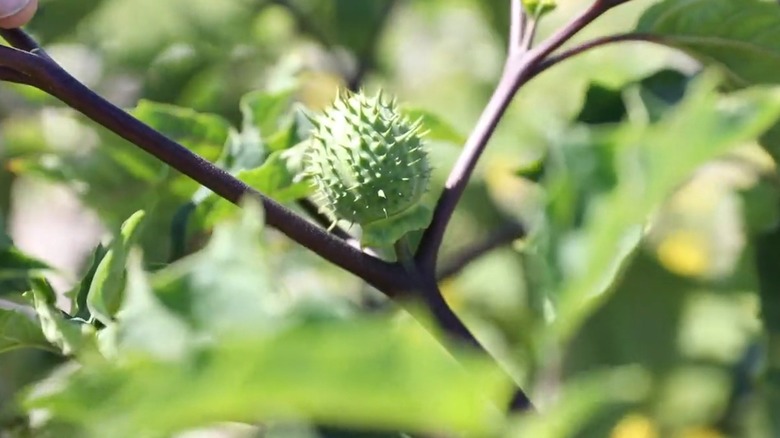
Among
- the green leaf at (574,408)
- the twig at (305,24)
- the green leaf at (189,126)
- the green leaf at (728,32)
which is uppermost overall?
the twig at (305,24)

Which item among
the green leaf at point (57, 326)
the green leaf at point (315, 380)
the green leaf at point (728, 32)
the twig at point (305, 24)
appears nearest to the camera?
the green leaf at point (315, 380)

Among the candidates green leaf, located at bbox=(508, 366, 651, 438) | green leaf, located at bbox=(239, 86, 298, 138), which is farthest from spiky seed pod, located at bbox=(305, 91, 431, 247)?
green leaf, located at bbox=(508, 366, 651, 438)

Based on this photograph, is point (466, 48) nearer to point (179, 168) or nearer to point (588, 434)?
point (179, 168)

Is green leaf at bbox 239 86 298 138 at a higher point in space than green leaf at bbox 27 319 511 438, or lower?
higher

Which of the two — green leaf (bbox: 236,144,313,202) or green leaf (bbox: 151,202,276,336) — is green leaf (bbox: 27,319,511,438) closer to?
green leaf (bbox: 151,202,276,336)

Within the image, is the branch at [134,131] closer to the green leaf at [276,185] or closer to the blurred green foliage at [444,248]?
the blurred green foliage at [444,248]

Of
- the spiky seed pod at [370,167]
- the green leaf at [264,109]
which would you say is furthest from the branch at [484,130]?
the green leaf at [264,109]

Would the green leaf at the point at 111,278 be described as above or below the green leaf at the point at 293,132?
below
